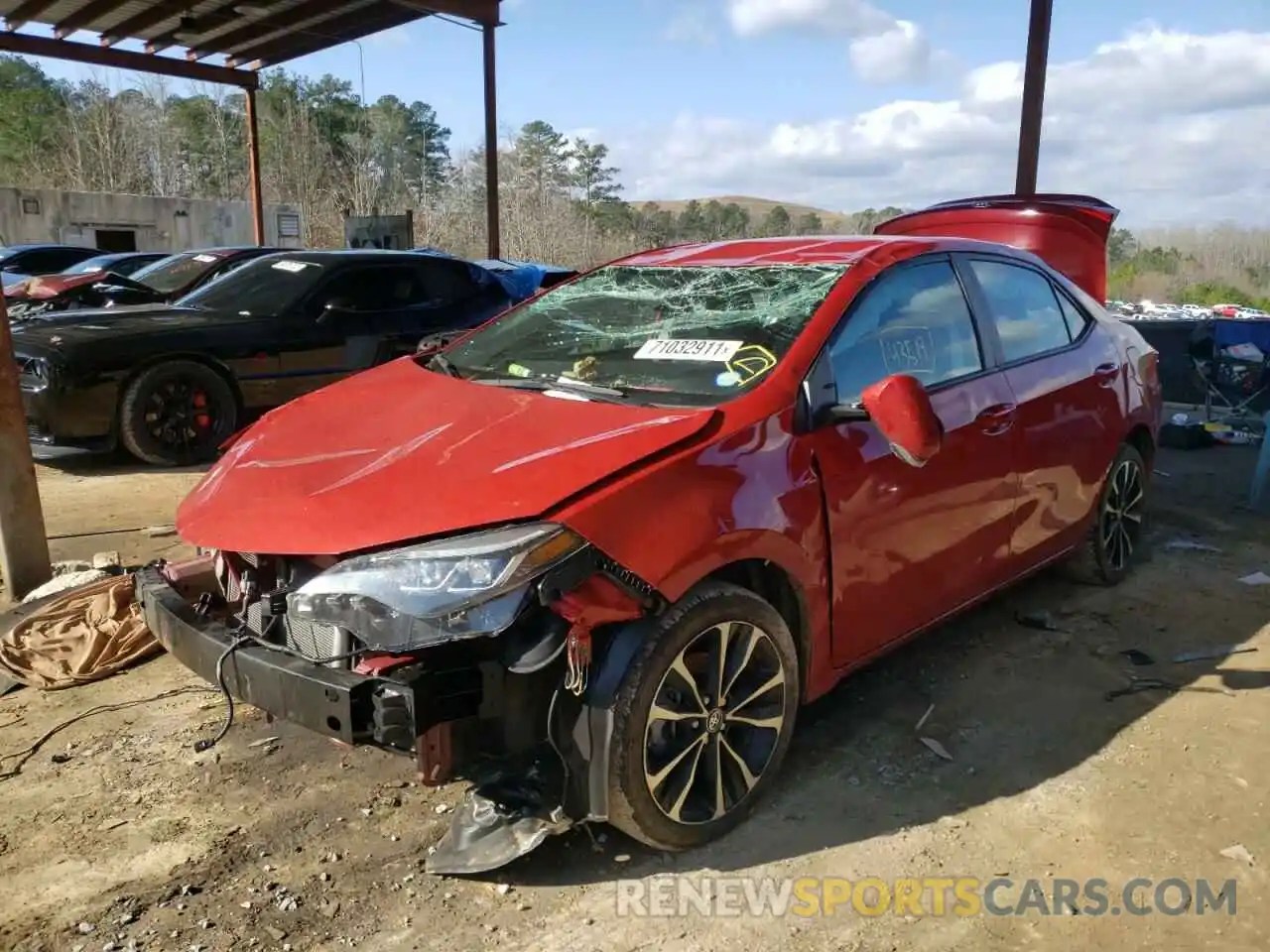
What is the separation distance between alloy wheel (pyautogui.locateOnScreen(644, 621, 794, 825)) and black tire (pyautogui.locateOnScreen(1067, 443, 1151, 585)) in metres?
2.35

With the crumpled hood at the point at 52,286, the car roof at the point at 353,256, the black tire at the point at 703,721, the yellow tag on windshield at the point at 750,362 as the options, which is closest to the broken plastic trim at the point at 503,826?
the black tire at the point at 703,721

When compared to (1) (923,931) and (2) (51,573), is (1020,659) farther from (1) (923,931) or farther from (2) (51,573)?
(2) (51,573)

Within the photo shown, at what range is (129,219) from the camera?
26547 millimetres

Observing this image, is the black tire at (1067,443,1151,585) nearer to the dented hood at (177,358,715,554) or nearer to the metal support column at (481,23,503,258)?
the dented hood at (177,358,715,554)

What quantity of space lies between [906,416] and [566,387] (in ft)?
3.43

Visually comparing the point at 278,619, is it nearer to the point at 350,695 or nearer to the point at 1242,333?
the point at 350,695

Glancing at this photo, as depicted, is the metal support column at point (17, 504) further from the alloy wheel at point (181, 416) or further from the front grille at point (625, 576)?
the front grille at point (625, 576)

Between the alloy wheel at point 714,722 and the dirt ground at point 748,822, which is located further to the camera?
the alloy wheel at point 714,722

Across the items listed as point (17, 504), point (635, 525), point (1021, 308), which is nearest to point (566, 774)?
point (635, 525)

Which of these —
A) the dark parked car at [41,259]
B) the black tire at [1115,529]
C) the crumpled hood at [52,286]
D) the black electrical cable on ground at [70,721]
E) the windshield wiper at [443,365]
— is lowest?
the black electrical cable on ground at [70,721]

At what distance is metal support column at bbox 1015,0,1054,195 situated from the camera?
9.03m

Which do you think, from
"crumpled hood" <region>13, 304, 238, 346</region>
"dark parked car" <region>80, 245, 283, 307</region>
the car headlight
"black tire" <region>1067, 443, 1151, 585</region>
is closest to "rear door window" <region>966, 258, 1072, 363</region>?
"black tire" <region>1067, 443, 1151, 585</region>

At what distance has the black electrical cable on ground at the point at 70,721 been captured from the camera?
3.14m

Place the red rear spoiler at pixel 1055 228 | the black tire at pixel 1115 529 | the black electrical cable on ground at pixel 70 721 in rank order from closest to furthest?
the black electrical cable on ground at pixel 70 721 → the black tire at pixel 1115 529 → the red rear spoiler at pixel 1055 228
